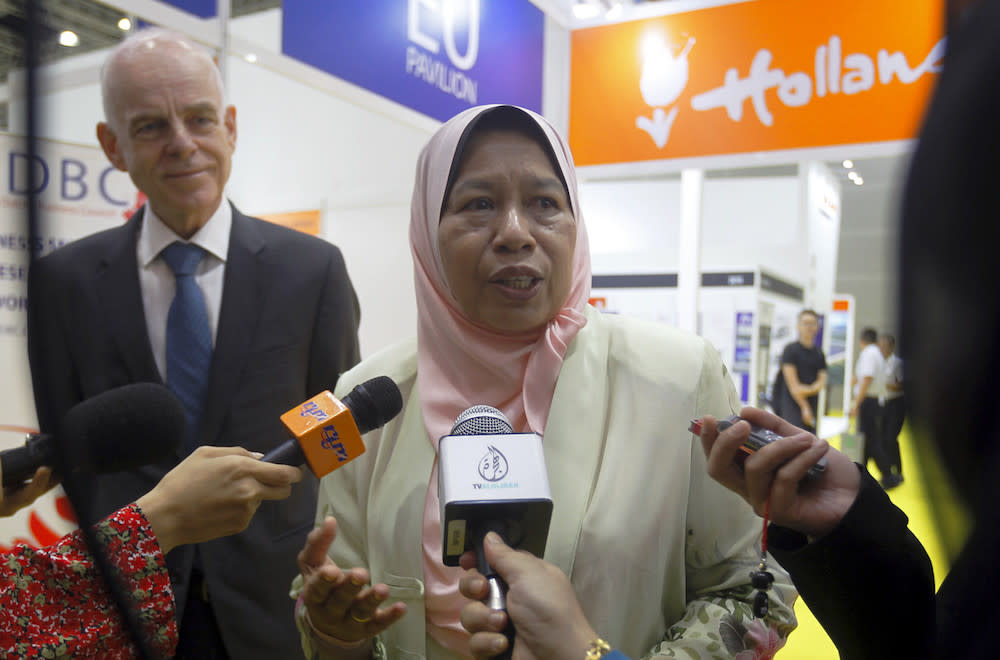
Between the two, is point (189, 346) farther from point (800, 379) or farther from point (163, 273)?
point (800, 379)

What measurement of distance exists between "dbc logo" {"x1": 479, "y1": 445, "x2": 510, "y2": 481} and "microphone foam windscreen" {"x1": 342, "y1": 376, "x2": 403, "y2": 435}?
0.27m

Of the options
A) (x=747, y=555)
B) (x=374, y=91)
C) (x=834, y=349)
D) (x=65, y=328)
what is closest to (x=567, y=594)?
(x=747, y=555)

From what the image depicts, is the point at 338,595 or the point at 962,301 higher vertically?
the point at 962,301

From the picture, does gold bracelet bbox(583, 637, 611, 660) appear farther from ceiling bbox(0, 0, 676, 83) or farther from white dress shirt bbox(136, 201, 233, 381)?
white dress shirt bbox(136, 201, 233, 381)

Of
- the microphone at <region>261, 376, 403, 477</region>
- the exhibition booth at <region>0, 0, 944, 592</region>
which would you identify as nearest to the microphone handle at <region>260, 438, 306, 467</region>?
the microphone at <region>261, 376, 403, 477</region>

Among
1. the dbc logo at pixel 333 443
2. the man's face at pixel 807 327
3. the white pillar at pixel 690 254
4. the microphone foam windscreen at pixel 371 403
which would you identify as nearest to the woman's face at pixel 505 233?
the microphone foam windscreen at pixel 371 403

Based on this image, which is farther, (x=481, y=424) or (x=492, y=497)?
(x=481, y=424)

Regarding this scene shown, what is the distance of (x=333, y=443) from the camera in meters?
0.88

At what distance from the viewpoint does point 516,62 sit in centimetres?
316

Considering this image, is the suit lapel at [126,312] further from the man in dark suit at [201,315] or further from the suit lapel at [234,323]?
the suit lapel at [234,323]

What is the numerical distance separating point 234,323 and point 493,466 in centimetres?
83

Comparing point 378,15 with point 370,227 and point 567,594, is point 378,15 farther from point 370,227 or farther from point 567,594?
point 567,594

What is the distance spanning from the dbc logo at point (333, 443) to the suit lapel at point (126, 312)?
626 millimetres

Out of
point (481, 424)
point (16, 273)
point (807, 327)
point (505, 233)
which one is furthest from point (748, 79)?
point (807, 327)
